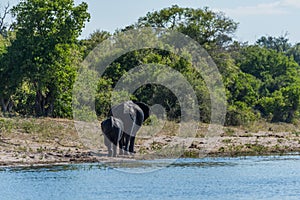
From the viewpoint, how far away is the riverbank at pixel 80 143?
28.8m

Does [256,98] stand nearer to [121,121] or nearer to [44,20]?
[44,20]

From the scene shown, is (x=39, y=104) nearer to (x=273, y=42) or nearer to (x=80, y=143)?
(x=80, y=143)

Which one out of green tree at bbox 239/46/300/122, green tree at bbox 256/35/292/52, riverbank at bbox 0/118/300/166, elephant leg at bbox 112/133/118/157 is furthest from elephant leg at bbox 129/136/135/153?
green tree at bbox 256/35/292/52

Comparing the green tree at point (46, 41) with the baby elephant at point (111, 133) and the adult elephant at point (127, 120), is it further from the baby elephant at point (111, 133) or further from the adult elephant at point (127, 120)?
the baby elephant at point (111, 133)

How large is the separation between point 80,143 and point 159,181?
8872 mm

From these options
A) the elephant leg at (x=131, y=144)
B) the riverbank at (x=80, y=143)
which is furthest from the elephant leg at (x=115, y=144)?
the elephant leg at (x=131, y=144)

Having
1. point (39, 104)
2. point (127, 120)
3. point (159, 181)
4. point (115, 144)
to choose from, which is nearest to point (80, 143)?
point (127, 120)

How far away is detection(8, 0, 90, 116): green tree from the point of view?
3766cm

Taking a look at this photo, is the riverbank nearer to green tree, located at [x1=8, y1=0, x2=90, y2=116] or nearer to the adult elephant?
the adult elephant

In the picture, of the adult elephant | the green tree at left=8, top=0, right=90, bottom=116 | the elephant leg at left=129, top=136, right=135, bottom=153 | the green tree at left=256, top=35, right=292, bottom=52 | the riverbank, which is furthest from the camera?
the green tree at left=256, top=35, right=292, bottom=52

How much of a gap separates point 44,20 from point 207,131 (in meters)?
10.4

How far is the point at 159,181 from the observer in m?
24.9

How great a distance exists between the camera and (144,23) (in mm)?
54375

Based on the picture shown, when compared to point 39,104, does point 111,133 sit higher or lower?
lower
